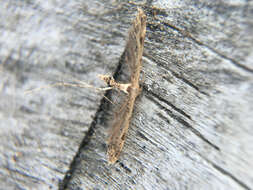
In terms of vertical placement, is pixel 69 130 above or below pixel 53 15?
below

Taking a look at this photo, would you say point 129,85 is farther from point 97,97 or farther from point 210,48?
point 210,48

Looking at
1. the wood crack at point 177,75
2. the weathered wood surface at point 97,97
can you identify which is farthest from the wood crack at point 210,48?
the wood crack at point 177,75

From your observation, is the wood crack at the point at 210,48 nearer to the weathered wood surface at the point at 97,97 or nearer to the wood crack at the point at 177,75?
the weathered wood surface at the point at 97,97

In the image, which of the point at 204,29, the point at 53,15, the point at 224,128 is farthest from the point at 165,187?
the point at 53,15

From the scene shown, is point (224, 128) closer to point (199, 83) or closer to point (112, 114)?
point (199, 83)

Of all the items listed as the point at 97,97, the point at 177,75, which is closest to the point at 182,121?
the point at 177,75

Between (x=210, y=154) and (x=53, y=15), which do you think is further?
(x=53, y=15)
